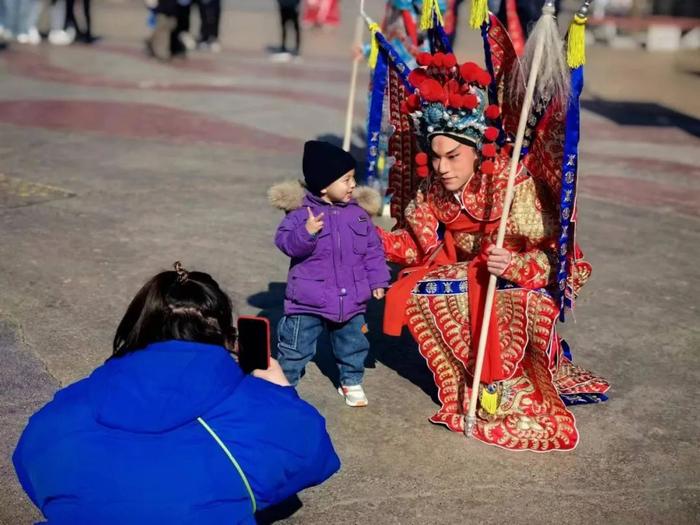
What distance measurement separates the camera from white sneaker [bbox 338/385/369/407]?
4.52 meters

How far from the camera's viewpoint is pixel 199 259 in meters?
6.35

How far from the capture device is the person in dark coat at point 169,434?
9.27 feet

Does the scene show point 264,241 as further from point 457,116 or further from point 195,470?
point 195,470

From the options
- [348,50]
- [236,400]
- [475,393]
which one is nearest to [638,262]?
[475,393]

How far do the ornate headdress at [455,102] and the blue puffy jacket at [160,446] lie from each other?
62.5 inches

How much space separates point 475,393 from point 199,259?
2.66 metres

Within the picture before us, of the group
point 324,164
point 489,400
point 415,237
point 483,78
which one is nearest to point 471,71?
point 483,78

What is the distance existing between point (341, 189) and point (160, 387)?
5.14 ft

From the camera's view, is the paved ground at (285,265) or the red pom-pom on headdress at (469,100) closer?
the paved ground at (285,265)

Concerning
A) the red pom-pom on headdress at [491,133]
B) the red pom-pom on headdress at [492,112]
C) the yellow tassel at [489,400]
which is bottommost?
the yellow tassel at [489,400]

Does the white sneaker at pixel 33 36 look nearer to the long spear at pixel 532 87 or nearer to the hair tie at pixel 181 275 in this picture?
the long spear at pixel 532 87

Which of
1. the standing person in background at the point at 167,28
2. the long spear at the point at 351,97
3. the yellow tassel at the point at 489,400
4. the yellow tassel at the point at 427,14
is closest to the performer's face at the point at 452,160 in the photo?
the yellow tassel at the point at 427,14

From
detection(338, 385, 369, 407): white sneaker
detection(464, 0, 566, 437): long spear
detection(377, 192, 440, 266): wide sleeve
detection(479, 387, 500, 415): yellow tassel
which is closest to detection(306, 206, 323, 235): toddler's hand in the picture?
detection(377, 192, 440, 266): wide sleeve

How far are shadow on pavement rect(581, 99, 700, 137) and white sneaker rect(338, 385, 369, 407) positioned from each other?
8.74 metres
